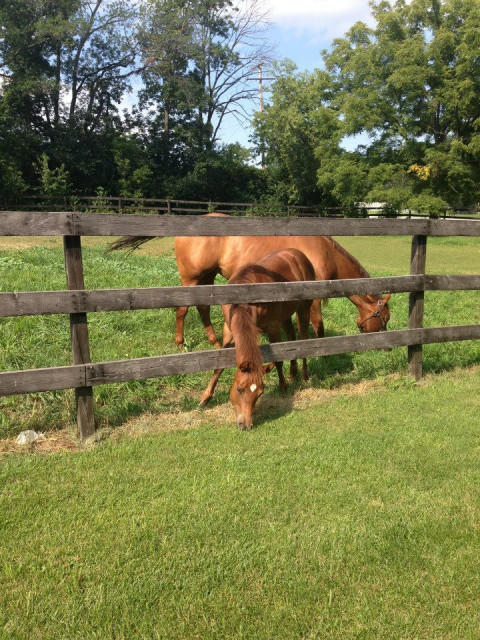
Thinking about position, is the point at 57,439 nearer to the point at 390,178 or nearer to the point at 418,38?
the point at 390,178

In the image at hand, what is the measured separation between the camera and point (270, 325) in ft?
15.5

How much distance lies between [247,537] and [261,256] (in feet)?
13.9

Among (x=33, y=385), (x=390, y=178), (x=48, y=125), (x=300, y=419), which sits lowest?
(x=300, y=419)

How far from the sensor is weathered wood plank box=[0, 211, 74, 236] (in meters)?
3.38

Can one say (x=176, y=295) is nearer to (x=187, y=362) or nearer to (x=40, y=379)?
(x=187, y=362)

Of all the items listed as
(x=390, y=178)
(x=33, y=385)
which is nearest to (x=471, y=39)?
(x=390, y=178)

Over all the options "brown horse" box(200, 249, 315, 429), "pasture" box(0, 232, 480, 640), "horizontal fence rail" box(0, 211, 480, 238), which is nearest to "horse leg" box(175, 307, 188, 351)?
"pasture" box(0, 232, 480, 640)

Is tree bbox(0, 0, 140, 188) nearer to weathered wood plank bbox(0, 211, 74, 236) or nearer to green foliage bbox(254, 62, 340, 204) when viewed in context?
green foliage bbox(254, 62, 340, 204)

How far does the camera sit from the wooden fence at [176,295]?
11.6 feet

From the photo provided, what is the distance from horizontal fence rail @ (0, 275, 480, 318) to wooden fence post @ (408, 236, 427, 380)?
0.11 metres

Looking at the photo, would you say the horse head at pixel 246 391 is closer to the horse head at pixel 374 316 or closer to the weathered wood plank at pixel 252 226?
the weathered wood plank at pixel 252 226

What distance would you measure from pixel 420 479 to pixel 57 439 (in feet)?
8.76

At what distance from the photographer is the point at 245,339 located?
392cm

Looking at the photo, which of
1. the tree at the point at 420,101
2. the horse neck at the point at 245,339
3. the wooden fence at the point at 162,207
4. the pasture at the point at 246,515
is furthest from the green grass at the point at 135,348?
the tree at the point at 420,101
